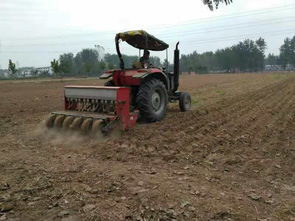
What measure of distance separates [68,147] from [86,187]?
255cm

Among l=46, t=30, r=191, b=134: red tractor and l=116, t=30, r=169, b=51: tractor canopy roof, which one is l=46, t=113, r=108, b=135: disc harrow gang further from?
l=116, t=30, r=169, b=51: tractor canopy roof

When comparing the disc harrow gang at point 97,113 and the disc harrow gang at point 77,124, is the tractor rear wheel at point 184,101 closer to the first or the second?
the disc harrow gang at point 97,113

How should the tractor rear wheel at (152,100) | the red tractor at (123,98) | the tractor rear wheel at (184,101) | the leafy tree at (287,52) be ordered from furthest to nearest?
the leafy tree at (287,52)
the tractor rear wheel at (184,101)
the tractor rear wheel at (152,100)
the red tractor at (123,98)

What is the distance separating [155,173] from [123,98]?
3.06 meters

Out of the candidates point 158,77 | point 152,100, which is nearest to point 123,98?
point 152,100

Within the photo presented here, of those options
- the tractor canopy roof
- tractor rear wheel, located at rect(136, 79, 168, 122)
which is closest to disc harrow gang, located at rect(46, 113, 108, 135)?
tractor rear wheel, located at rect(136, 79, 168, 122)

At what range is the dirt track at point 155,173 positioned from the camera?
414cm

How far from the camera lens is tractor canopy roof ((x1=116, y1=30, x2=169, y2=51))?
31.8 ft

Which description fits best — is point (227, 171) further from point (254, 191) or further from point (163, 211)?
point (163, 211)

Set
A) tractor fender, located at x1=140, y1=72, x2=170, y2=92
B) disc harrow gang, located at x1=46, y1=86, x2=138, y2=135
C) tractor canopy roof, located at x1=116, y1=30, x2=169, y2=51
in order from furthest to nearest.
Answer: tractor canopy roof, located at x1=116, y1=30, x2=169, y2=51 → tractor fender, located at x1=140, y1=72, x2=170, y2=92 → disc harrow gang, located at x1=46, y1=86, x2=138, y2=135

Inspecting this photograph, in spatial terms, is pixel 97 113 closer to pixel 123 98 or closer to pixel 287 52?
pixel 123 98

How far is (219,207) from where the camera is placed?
417 centimetres

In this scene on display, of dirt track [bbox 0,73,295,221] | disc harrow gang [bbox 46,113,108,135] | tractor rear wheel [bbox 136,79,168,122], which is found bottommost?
dirt track [bbox 0,73,295,221]

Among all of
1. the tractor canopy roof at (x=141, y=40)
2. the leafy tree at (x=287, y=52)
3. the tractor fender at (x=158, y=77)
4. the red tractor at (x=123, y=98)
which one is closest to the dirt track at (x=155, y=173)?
the red tractor at (x=123, y=98)
